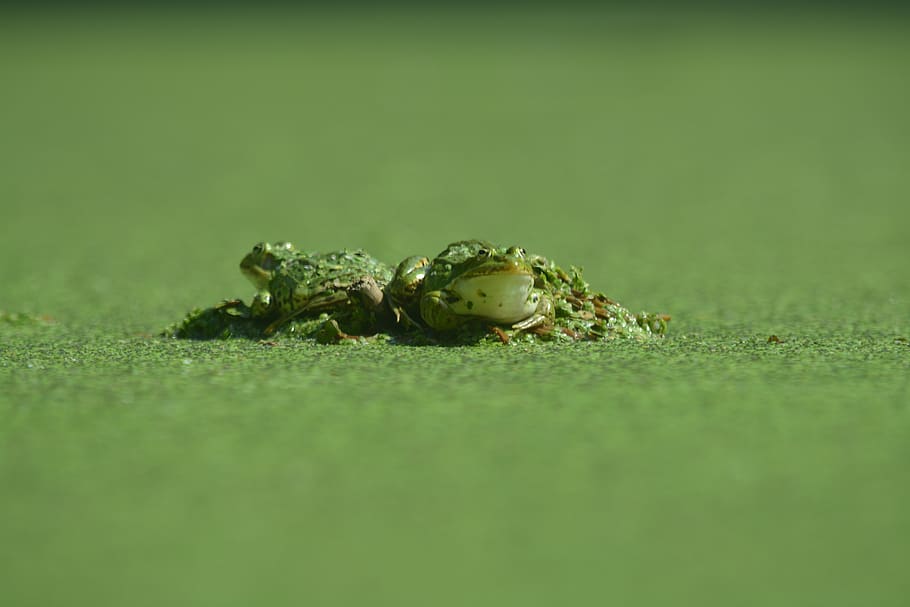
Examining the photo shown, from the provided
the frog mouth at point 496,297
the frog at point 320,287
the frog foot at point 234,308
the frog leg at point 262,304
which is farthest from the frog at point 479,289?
the frog foot at point 234,308

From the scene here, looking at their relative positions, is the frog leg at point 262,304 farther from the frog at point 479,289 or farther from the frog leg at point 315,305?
the frog at point 479,289

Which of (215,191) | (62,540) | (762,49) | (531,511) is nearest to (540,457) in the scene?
(531,511)

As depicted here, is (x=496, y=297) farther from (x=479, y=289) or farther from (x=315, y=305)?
(x=315, y=305)

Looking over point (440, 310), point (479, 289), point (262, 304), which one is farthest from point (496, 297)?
point (262, 304)

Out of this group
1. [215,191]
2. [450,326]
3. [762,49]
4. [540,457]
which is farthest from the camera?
[762,49]

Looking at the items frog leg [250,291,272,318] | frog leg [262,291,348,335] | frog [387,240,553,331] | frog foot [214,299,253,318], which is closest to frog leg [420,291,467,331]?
frog [387,240,553,331]

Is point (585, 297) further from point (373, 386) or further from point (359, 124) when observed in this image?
point (359, 124)
